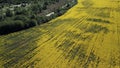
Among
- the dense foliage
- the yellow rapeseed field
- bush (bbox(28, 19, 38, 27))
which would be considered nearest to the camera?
the yellow rapeseed field

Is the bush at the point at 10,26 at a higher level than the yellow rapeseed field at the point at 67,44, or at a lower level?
higher

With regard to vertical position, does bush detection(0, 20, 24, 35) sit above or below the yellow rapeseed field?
above

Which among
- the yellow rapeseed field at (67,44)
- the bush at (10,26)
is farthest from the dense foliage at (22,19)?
the yellow rapeseed field at (67,44)

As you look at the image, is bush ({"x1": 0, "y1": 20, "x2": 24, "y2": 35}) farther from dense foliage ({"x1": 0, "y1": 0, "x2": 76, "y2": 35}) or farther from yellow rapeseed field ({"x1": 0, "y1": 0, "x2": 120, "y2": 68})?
yellow rapeseed field ({"x1": 0, "y1": 0, "x2": 120, "y2": 68})

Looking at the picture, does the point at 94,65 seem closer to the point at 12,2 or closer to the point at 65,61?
the point at 65,61

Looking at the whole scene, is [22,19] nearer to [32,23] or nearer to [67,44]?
[32,23]

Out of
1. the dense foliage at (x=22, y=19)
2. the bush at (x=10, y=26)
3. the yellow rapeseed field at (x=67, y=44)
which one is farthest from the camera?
the dense foliage at (x=22, y=19)

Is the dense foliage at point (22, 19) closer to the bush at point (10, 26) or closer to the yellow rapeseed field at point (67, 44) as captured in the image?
the bush at point (10, 26)

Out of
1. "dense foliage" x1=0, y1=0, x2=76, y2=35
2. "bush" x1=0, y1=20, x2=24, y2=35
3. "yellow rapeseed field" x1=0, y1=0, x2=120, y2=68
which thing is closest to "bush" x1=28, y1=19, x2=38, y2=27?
"dense foliage" x1=0, y1=0, x2=76, y2=35
